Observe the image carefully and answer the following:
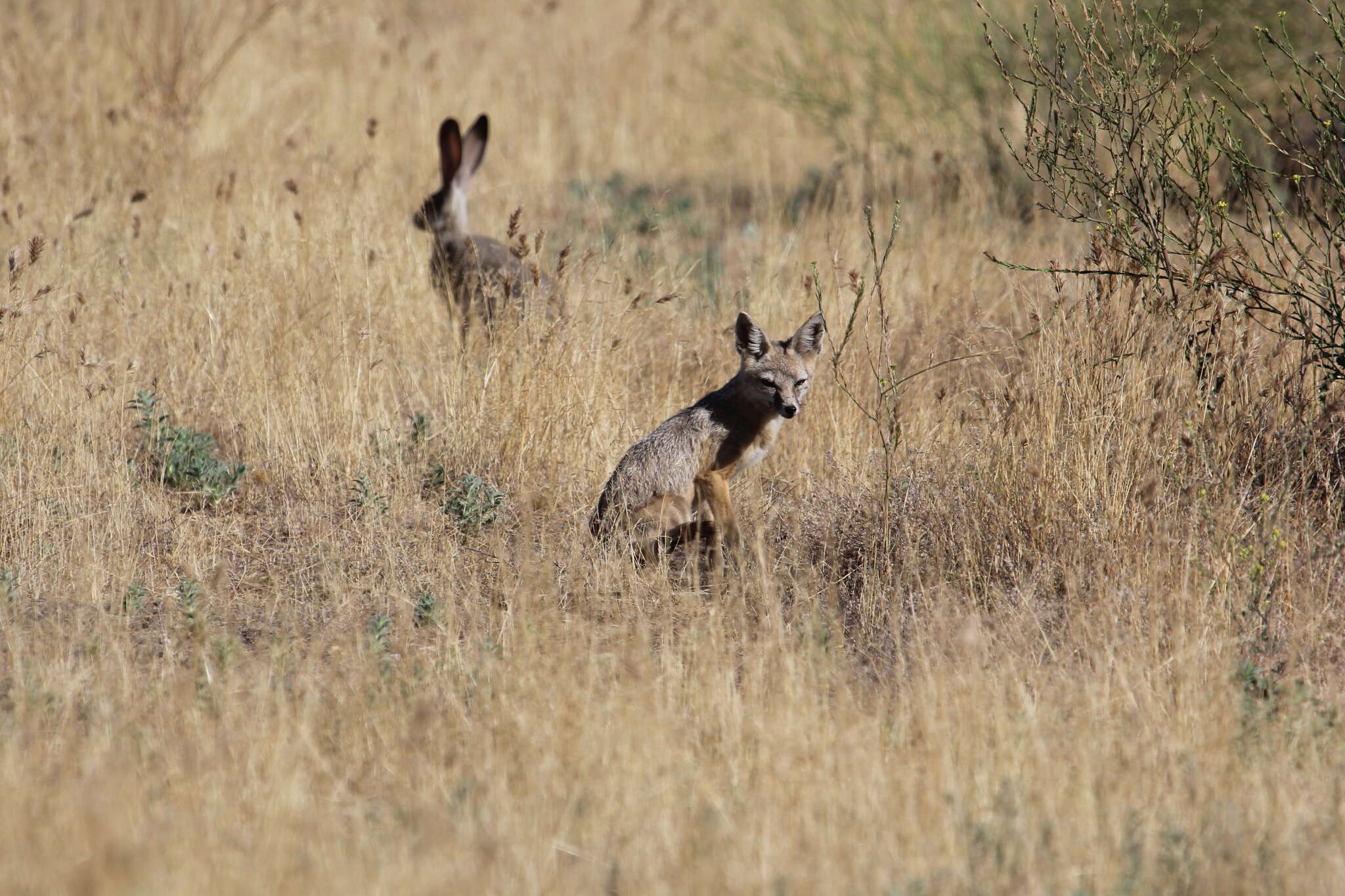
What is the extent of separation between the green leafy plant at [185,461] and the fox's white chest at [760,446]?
254 centimetres

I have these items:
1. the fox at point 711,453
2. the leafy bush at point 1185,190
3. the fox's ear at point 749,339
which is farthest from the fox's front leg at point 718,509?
the leafy bush at point 1185,190

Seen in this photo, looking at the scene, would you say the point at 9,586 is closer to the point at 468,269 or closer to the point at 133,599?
the point at 133,599

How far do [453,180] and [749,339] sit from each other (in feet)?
12.8

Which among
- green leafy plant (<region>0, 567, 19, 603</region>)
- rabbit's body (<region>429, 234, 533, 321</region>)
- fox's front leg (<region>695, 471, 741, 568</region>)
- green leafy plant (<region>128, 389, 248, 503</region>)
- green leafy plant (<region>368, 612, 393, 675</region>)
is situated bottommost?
green leafy plant (<region>368, 612, 393, 675</region>)

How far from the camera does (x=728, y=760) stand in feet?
13.5

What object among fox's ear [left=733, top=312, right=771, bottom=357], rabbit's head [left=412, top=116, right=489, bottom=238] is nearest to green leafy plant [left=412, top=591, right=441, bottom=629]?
fox's ear [left=733, top=312, right=771, bottom=357]

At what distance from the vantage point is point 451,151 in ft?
31.4

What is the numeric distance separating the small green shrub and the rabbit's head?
3.29 meters

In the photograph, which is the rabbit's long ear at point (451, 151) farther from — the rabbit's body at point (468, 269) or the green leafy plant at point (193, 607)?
the green leafy plant at point (193, 607)

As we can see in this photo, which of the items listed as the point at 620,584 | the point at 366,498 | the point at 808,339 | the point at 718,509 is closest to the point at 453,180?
the point at 366,498

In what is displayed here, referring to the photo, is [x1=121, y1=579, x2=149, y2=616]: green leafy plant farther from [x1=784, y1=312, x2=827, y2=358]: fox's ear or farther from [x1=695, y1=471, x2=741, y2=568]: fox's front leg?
[x1=784, y1=312, x2=827, y2=358]: fox's ear

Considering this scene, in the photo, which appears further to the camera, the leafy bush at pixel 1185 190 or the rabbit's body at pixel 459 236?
the rabbit's body at pixel 459 236

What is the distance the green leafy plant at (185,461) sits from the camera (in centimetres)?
653

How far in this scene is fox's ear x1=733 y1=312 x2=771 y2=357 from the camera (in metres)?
6.45
